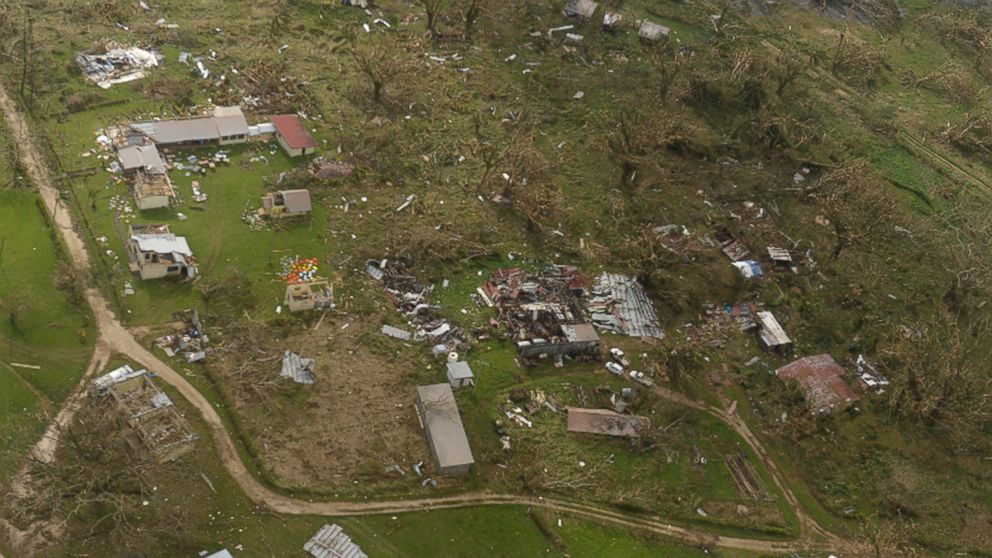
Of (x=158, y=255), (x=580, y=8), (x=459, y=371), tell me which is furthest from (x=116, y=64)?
(x=580, y=8)

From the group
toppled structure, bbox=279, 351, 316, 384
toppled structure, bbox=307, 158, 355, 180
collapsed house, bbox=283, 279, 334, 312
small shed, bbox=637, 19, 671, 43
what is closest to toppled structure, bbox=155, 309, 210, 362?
toppled structure, bbox=279, 351, 316, 384

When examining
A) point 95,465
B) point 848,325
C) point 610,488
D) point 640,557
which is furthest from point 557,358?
point 95,465

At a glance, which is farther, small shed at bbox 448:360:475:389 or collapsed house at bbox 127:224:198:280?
collapsed house at bbox 127:224:198:280

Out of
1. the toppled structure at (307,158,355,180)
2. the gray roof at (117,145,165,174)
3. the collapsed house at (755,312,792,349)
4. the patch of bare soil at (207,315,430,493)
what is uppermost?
the gray roof at (117,145,165,174)

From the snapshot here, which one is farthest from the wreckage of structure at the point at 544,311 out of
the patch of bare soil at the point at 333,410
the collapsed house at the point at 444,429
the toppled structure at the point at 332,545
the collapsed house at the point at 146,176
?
the collapsed house at the point at 146,176

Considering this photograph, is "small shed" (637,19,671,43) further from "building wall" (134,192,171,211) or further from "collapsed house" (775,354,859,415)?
"building wall" (134,192,171,211)

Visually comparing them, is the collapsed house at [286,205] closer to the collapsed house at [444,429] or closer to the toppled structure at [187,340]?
the toppled structure at [187,340]

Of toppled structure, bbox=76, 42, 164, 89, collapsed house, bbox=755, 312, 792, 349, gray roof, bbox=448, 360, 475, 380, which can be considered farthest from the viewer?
toppled structure, bbox=76, 42, 164, 89
